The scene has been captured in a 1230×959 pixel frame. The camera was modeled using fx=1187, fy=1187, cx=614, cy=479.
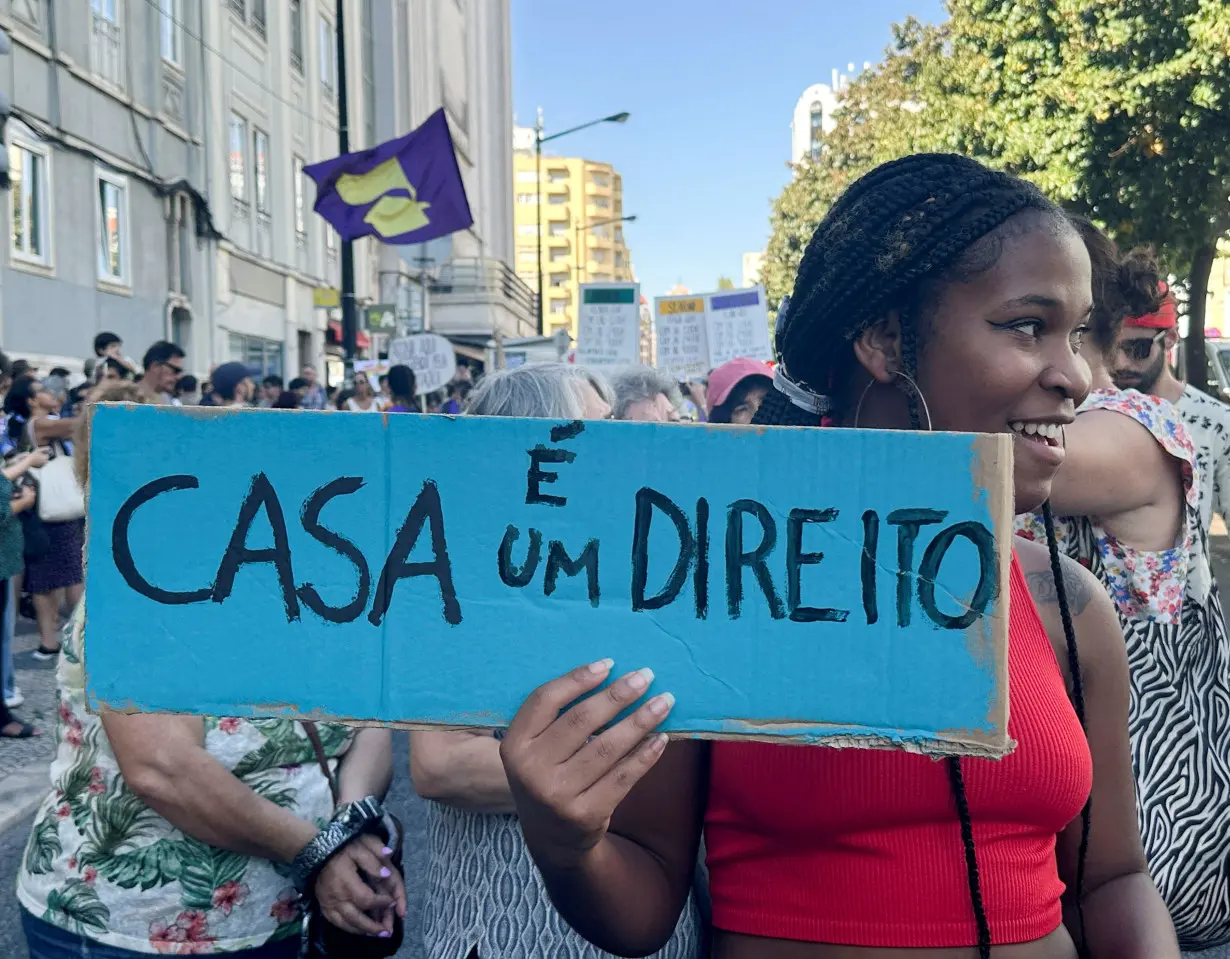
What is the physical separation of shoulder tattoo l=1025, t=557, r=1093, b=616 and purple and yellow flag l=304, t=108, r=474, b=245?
12.1m

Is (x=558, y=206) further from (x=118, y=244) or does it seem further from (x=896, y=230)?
(x=896, y=230)

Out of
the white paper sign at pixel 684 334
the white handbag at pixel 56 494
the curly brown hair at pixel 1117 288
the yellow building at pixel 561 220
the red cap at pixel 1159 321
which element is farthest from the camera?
the yellow building at pixel 561 220

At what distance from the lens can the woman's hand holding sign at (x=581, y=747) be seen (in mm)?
1145

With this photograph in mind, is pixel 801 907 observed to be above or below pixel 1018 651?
below

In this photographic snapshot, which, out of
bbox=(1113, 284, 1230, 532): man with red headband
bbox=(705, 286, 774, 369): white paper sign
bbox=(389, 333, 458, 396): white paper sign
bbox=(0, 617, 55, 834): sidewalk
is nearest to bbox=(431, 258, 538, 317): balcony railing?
bbox=(389, 333, 458, 396): white paper sign

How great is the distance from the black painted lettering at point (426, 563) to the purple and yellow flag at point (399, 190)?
1235cm

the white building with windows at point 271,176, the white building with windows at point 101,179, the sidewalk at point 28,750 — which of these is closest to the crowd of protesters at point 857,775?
the sidewalk at point 28,750

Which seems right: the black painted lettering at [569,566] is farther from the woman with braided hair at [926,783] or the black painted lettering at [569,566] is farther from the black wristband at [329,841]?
the black wristband at [329,841]

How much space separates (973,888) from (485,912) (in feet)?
3.01

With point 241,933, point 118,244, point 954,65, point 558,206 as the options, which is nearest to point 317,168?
point 118,244

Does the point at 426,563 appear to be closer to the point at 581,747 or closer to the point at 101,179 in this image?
the point at 581,747

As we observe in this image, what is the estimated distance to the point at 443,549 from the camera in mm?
1210

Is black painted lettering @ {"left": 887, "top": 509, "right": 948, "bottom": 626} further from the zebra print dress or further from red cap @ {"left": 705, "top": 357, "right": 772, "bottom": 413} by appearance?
red cap @ {"left": 705, "top": 357, "right": 772, "bottom": 413}

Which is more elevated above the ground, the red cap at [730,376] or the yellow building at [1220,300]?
the yellow building at [1220,300]
